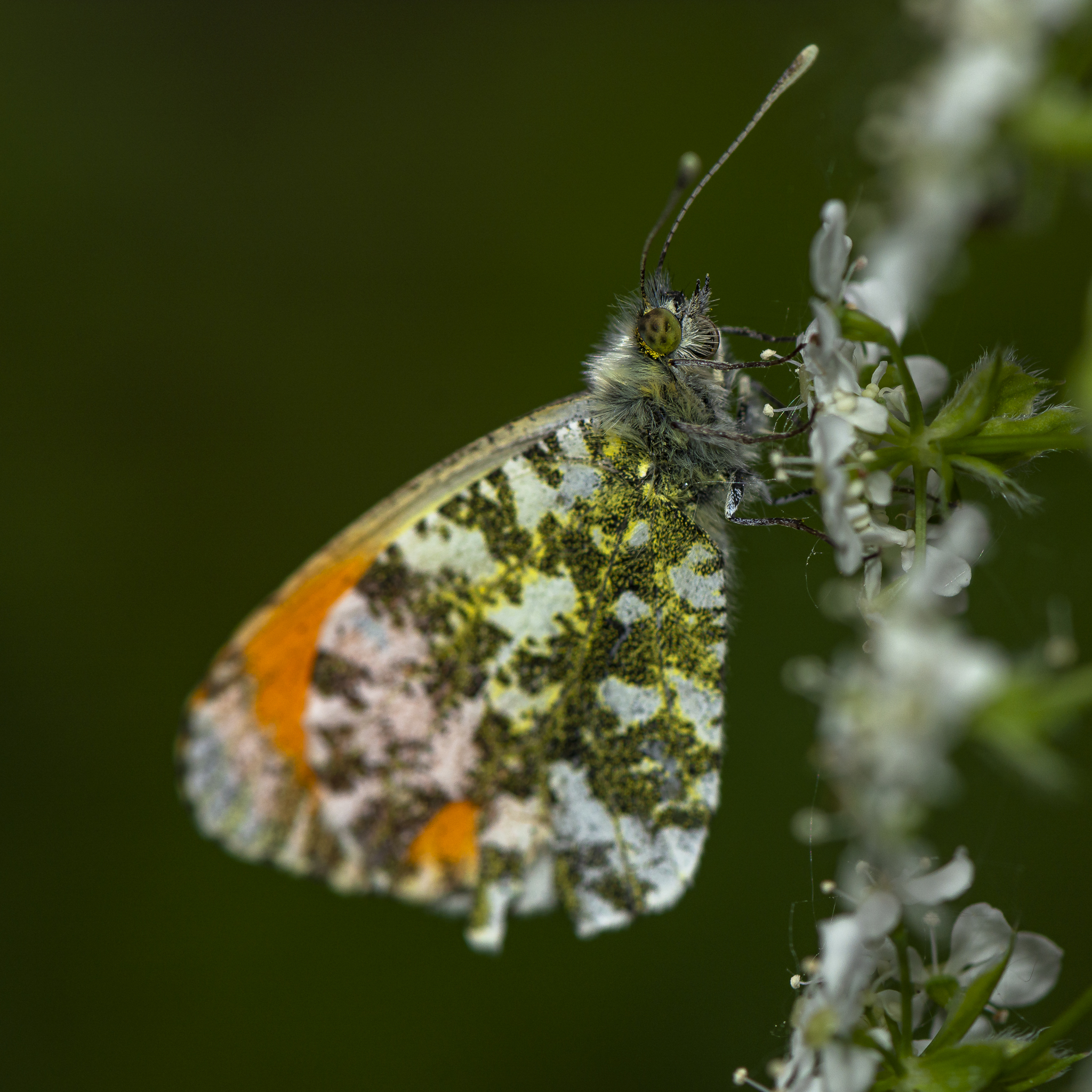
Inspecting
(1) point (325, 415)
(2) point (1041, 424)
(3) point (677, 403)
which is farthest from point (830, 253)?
(1) point (325, 415)

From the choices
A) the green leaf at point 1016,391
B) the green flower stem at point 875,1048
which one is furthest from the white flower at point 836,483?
the green flower stem at point 875,1048

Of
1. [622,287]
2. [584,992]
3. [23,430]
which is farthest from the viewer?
[23,430]

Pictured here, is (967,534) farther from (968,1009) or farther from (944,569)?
(968,1009)

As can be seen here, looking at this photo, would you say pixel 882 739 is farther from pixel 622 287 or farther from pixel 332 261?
pixel 332 261

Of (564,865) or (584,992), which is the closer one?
(564,865)

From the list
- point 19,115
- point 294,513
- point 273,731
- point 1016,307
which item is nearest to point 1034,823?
point 1016,307

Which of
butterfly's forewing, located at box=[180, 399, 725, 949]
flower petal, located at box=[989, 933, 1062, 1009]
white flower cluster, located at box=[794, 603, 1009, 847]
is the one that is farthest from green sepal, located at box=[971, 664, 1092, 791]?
butterfly's forewing, located at box=[180, 399, 725, 949]
